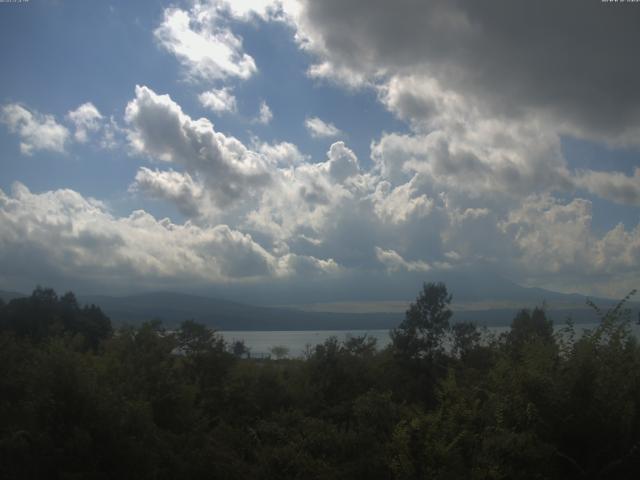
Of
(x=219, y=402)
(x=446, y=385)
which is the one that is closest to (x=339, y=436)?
(x=446, y=385)

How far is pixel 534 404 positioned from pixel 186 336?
961 inches

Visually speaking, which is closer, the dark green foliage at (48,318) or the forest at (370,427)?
the forest at (370,427)

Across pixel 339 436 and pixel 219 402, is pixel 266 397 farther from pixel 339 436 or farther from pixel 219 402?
pixel 339 436

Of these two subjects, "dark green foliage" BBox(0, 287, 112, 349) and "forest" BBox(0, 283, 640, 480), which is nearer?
"forest" BBox(0, 283, 640, 480)

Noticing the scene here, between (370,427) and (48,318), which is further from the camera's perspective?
(48,318)

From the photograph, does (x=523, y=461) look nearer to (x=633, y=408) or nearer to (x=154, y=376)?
(x=633, y=408)

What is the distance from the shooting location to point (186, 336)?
109 ft

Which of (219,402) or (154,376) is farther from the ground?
(154,376)

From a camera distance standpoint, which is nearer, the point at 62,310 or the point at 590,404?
the point at 590,404

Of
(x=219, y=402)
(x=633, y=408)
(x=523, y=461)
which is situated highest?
(x=633, y=408)

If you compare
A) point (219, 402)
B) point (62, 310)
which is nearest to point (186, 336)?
point (219, 402)

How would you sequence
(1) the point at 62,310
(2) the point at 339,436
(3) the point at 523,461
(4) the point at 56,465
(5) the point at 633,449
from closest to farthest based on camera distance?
(5) the point at 633,449, (3) the point at 523,461, (4) the point at 56,465, (2) the point at 339,436, (1) the point at 62,310

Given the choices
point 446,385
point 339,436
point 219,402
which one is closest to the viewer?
point 446,385

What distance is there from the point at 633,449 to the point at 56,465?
11.9m
